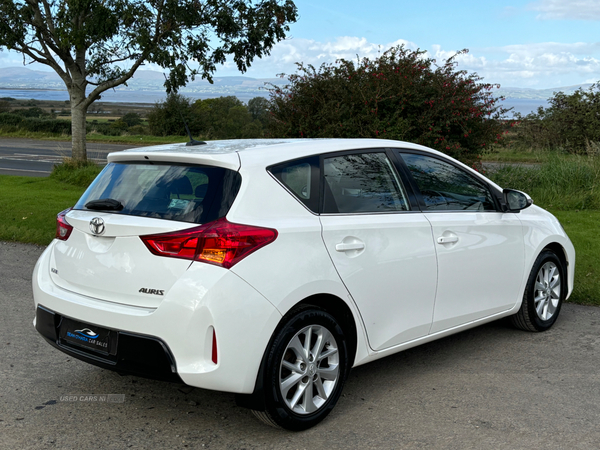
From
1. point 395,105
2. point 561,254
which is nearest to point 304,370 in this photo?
point 561,254

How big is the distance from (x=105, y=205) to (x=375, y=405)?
2.06 meters

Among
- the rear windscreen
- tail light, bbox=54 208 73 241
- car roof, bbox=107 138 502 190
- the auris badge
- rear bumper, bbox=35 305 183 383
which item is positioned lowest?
rear bumper, bbox=35 305 183 383

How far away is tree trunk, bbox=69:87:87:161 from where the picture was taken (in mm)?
16984

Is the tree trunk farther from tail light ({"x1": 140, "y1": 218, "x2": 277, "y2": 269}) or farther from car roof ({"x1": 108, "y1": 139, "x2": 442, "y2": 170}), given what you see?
tail light ({"x1": 140, "y1": 218, "x2": 277, "y2": 269})

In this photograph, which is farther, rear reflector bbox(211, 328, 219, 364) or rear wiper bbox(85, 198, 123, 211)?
rear wiper bbox(85, 198, 123, 211)

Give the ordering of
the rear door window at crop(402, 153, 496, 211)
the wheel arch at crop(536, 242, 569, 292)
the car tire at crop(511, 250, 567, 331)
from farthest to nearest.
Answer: the wheel arch at crop(536, 242, 569, 292) → the car tire at crop(511, 250, 567, 331) → the rear door window at crop(402, 153, 496, 211)

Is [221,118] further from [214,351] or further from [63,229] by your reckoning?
[214,351]

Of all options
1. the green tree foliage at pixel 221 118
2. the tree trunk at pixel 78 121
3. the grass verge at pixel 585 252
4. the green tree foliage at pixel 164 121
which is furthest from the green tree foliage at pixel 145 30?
the green tree foliage at pixel 164 121

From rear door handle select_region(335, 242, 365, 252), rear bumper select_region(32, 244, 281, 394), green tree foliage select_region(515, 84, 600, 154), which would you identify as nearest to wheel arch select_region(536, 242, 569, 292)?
rear door handle select_region(335, 242, 365, 252)

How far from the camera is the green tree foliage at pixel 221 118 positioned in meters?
39.1

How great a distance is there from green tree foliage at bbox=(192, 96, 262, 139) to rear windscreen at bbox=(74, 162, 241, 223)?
95.2 ft

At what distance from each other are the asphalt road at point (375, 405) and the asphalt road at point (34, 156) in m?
14.5

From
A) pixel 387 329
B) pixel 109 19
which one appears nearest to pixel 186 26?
pixel 109 19

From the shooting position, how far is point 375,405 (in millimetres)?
4027
